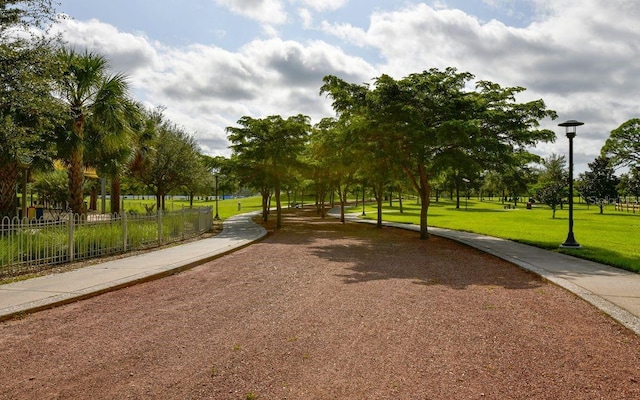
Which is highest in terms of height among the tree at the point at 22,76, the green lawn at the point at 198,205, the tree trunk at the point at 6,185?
the tree at the point at 22,76

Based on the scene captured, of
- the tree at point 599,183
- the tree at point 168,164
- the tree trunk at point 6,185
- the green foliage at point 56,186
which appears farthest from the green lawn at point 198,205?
the tree at point 599,183

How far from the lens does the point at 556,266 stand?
9672mm

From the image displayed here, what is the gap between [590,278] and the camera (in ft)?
26.9

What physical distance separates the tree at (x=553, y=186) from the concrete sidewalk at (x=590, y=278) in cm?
524

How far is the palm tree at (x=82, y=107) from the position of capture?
12.9 meters

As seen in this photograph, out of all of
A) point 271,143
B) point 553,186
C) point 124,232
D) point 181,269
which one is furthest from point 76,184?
point 553,186

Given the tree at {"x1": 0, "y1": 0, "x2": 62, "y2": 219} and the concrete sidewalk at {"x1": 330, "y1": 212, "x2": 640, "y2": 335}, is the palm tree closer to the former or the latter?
the tree at {"x1": 0, "y1": 0, "x2": 62, "y2": 219}

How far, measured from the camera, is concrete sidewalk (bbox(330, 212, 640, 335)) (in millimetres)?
5907

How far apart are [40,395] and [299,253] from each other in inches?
367

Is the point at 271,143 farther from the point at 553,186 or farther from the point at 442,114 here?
the point at 553,186

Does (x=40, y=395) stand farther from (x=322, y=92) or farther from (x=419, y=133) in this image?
(x=322, y=92)

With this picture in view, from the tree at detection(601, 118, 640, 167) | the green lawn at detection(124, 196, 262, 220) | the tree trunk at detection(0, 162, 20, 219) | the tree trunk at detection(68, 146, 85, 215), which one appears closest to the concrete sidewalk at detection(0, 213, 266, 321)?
the tree trunk at detection(68, 146, 85, 215)

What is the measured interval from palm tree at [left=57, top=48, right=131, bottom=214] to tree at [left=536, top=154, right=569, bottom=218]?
16087mm

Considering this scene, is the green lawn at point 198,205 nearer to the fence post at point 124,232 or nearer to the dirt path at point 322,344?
the fence post at point 124,232
